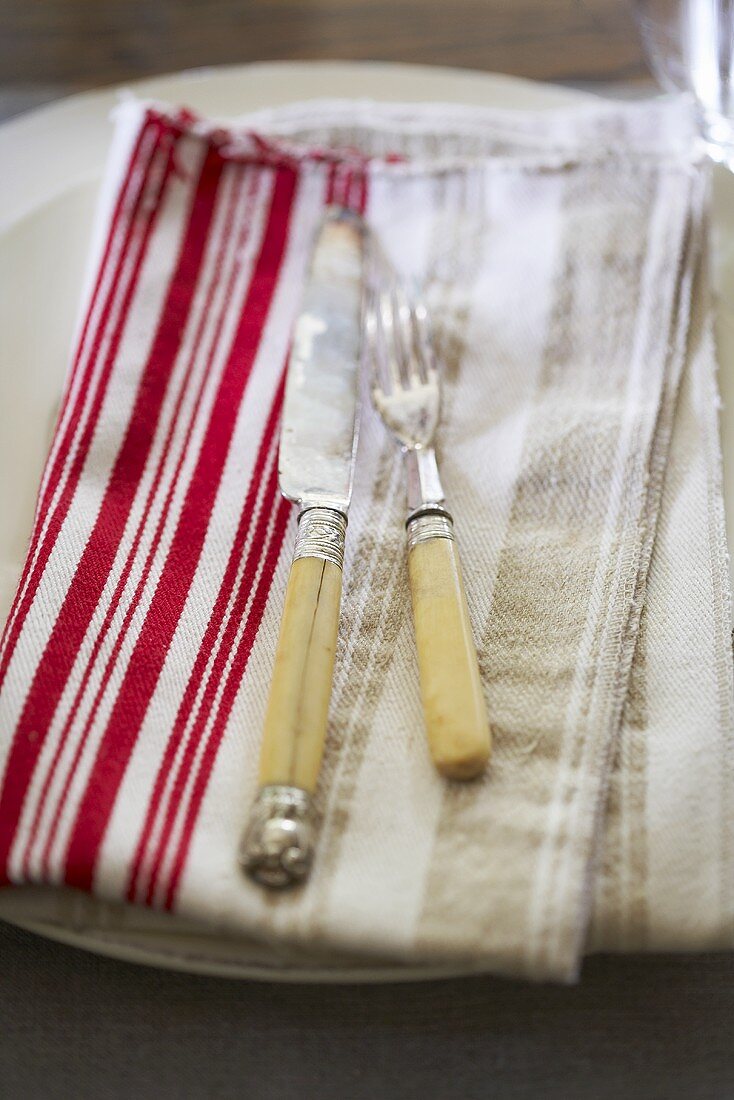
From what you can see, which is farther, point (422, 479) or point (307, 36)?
point (307, 36)

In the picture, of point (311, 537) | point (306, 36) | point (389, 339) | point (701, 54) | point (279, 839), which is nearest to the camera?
point (279, 839)

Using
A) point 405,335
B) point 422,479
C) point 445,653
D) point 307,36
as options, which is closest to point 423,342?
point 405,335

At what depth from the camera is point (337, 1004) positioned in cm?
47

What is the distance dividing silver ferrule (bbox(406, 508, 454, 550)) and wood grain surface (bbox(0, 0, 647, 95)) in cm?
62

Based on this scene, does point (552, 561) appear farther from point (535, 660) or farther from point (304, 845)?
point (304, 845)

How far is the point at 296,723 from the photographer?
464 mm

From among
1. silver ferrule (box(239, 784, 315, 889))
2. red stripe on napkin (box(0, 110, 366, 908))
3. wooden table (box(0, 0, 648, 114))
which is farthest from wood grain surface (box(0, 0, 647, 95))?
silver ferrule (box(239, 784, 315, 889))

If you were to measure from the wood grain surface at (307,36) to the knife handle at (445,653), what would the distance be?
0.64 m

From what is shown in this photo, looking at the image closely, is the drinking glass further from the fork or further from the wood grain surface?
the fork

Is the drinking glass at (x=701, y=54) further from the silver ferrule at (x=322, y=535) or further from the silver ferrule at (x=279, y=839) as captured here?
the silver ferrule at (x=279, y=839)

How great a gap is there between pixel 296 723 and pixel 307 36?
837mm

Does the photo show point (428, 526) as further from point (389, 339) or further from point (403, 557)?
point (389, 339)

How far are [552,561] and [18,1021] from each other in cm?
35

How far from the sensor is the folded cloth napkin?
0.45m
